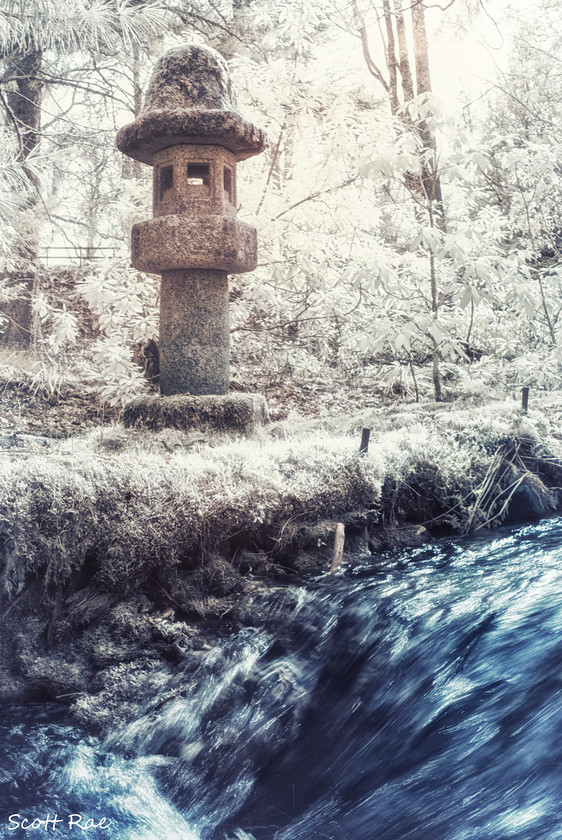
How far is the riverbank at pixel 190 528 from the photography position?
326 centimetres

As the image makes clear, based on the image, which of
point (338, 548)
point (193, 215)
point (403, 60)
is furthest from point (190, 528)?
point (403, 60)

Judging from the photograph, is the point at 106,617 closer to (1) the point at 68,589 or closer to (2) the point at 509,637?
(1) the point at 68,589

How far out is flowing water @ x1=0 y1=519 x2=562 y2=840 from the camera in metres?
2.28

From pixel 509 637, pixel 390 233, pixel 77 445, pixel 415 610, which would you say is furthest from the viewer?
pixel 390 233

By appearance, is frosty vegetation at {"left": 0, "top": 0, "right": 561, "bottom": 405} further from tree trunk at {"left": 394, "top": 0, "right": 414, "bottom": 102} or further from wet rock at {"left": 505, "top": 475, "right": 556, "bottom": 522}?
wet rock at {"left": 505, "top": 475, "right": 556, "bottom": 522}

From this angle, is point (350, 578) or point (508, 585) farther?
point (350, 578)

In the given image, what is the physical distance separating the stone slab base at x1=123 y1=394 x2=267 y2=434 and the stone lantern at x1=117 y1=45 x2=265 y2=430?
249 millimetres

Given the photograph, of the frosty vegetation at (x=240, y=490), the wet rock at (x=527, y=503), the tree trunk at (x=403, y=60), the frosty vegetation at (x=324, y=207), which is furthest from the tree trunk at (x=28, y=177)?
the wet rock at (x=527, y=503)

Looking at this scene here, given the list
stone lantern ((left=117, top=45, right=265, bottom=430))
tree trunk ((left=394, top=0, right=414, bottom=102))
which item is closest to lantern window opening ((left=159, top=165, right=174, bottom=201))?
stone lantern ((left=117, top=45, right=265, bottom=430))

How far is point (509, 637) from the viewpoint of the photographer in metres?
2.94

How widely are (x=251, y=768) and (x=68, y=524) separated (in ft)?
4.93

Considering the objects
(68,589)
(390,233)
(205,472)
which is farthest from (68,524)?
(390,233)

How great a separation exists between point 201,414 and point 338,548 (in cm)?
183

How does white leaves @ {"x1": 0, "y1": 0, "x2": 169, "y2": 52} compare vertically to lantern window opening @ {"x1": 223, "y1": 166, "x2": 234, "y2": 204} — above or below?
above
